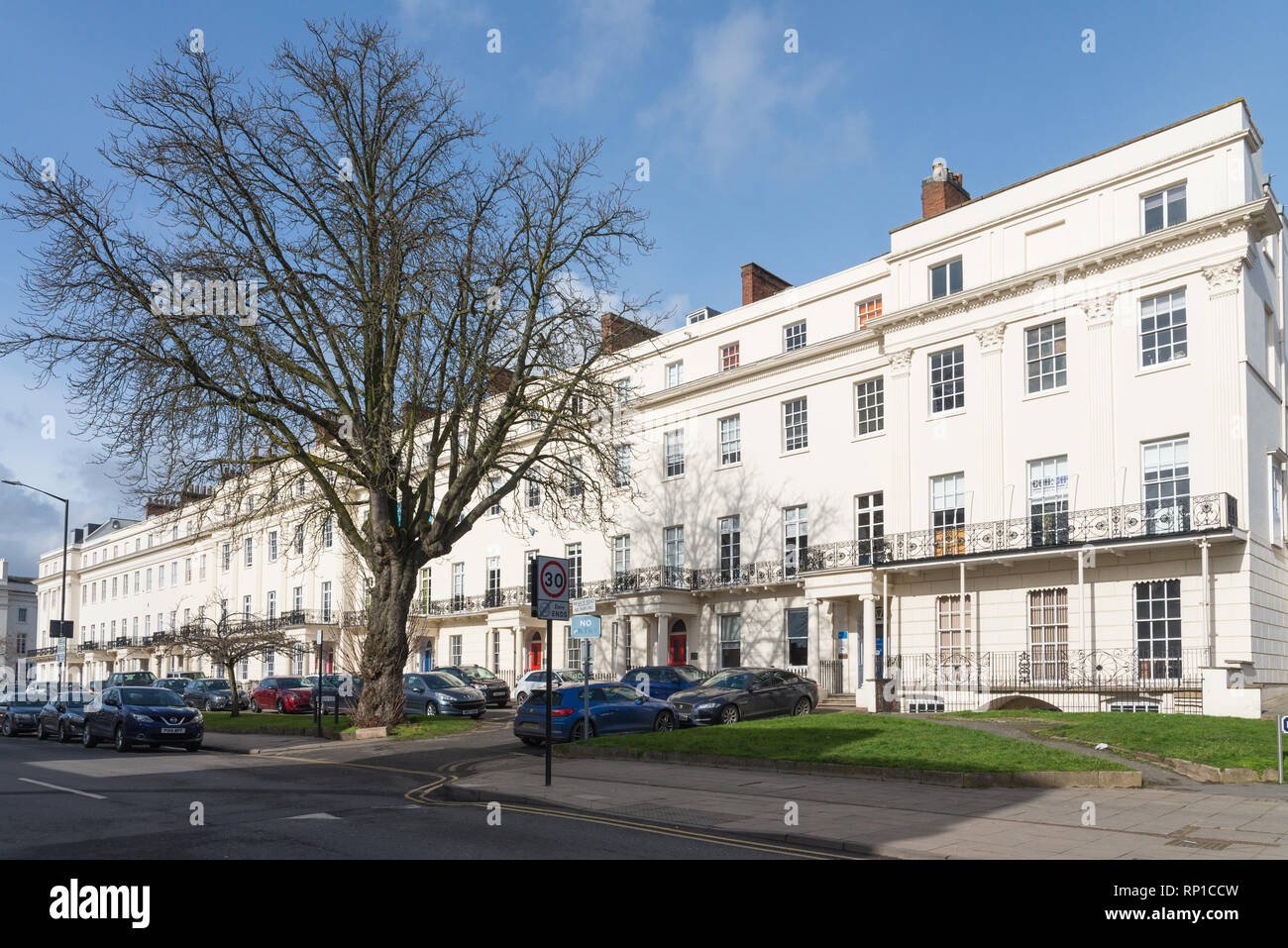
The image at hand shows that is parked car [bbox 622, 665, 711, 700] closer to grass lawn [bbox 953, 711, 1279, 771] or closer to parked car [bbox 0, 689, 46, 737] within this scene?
grass lawn [bbox 953, 711, 1279, 771]

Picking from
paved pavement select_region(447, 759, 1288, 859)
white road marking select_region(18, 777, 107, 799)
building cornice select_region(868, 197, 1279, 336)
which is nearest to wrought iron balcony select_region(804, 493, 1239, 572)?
building cornice select_region(868, 197, 1279, 336)

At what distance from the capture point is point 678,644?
41.7 m

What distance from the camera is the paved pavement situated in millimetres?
9773

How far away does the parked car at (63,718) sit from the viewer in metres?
27.5

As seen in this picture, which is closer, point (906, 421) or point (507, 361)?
point (507, 361)

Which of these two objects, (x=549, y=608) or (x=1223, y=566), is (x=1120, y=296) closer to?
(x=1223, y=566)

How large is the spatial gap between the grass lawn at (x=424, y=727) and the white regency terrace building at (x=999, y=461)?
516 centimetres

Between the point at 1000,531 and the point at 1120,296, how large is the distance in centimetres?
734

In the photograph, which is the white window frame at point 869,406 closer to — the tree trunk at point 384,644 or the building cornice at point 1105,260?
the building cornice at point 1105,260

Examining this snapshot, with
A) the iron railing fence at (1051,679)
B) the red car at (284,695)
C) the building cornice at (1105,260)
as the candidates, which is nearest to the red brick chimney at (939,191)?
the building cornice at (1105,260)

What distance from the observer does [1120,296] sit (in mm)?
28812

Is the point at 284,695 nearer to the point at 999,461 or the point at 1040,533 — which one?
the point at 999,461

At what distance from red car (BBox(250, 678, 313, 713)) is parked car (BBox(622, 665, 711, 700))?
14.2 m
